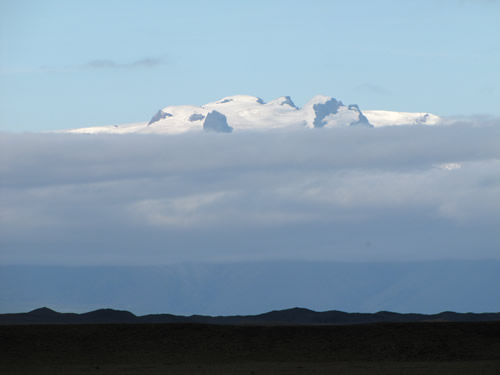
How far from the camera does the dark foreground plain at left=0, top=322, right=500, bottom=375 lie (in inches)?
2918

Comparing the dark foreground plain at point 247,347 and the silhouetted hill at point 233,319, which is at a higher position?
the silhouetted hill at point 233,319

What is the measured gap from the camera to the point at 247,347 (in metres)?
82.3

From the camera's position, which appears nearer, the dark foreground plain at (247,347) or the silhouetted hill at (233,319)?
the dark foreground plain at (247,347)

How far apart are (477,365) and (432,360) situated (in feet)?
20.0

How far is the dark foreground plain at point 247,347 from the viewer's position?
243ft

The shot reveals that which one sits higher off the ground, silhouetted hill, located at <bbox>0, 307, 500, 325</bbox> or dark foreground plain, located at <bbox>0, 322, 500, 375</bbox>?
silhouetted hill, located at <bbox>0, 307, 500, 325</bbox>

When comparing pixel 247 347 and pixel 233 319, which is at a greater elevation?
pixel 233 319

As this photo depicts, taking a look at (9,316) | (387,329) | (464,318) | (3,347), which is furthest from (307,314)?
(3,347)

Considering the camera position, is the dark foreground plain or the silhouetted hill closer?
the dark foreground plain

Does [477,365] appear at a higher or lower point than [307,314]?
lower

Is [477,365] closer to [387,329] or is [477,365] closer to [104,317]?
[387,329]

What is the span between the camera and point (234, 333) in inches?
3354

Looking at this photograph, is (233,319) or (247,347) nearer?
(247,347)

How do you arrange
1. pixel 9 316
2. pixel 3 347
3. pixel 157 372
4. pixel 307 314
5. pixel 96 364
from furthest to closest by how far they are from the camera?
pixel 307 314, pixel 9 316, pixel 3 347, pixel 96 364, pixel 157 372
